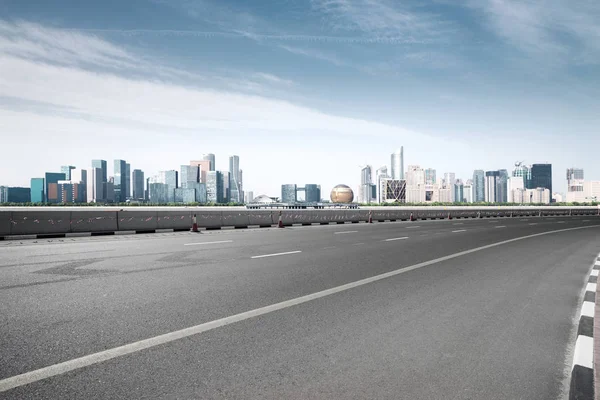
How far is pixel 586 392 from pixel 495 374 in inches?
27.1

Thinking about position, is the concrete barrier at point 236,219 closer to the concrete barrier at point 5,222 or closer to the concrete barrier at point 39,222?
the concrete barrier at point 39,222

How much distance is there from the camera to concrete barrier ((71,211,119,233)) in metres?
18.7

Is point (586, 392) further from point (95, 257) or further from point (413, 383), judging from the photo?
point (95, 257)

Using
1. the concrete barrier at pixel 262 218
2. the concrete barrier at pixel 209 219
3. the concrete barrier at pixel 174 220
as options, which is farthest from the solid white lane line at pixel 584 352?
the concrete barrier at pixel 262 218

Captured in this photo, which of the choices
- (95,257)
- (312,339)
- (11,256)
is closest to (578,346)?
(312,339)

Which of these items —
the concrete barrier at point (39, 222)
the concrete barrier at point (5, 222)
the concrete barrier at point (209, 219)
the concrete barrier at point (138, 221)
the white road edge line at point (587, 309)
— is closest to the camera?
the white road edge line at point (587, 309)

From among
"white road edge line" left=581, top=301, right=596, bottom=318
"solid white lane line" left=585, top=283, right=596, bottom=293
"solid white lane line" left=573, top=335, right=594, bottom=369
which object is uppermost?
"solid white lane line" left=573, top=335, right=594, bottom=369

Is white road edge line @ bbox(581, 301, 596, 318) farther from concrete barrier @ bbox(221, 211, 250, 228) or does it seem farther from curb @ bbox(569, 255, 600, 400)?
concrete barrier @ bbox(221, 211, 250, 228)

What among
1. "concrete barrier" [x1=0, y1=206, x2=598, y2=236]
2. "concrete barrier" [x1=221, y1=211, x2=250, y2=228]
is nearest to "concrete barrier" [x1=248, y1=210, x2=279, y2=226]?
"concrete barrier" [x1=0, y1=206, x2=598, y2=236]

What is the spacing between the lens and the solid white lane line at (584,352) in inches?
157

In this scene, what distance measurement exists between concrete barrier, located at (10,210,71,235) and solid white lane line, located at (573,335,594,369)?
1897 cm

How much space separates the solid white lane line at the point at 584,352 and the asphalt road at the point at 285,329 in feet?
0.40

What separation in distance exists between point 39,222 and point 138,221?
14.7 feet

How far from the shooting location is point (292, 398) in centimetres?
322
